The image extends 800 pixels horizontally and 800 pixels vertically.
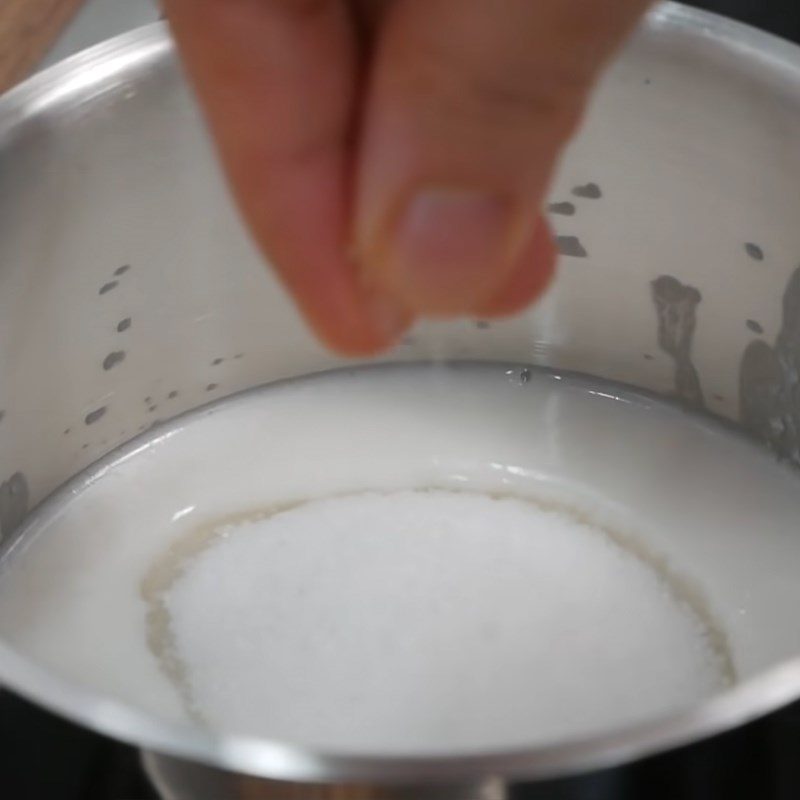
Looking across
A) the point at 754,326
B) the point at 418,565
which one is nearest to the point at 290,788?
the point at 418,565

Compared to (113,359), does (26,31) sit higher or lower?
higher

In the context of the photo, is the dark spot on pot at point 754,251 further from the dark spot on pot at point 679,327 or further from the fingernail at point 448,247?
the fingernail at point 448,247

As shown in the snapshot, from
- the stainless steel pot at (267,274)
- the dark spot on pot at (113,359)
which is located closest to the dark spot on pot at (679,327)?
the stainless steel pot at (267,274)

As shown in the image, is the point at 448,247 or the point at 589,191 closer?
the point at 448,247

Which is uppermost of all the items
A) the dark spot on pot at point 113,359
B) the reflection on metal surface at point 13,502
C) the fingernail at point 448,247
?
the fingernail at point 448,247

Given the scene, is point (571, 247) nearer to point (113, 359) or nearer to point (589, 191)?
point (589, 191)

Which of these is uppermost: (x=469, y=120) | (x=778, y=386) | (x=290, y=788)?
(x=469, y=120)

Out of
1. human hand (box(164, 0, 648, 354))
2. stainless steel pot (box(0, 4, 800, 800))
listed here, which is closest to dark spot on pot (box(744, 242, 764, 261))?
stainless steel pot (box(0, 4, 800, 800))

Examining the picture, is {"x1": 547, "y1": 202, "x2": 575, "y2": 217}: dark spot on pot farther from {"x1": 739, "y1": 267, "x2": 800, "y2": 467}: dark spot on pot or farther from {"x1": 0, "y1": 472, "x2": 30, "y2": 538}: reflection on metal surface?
{"x1": 0, "y1": 472, "x2": 30, "y2": 538}: reflection on metal surface
